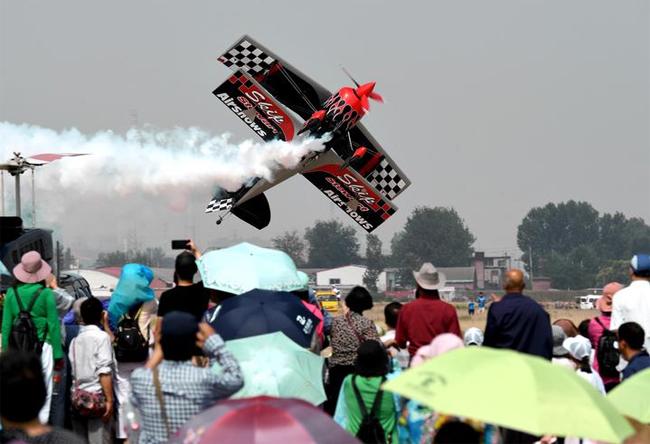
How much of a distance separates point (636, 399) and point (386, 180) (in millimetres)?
23846

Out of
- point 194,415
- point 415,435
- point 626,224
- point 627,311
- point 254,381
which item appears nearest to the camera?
point 194,415

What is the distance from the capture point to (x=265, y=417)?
5.50 m

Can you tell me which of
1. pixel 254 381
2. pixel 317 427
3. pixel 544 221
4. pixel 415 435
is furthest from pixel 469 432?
pixel 544 221

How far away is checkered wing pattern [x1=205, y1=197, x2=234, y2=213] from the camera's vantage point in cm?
2865

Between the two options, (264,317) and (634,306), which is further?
(634,306)

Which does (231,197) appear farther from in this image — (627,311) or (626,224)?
(626,224)

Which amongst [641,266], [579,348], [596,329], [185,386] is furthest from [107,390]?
[641,266]

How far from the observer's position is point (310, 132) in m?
27.4

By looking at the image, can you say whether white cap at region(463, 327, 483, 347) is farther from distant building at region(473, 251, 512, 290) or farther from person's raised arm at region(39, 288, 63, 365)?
distant building at region(473, 251, 512, 290)

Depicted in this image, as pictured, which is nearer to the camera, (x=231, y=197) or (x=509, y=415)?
(x=509, y=415)

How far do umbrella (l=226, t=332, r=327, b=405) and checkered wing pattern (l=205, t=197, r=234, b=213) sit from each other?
20.4 metres

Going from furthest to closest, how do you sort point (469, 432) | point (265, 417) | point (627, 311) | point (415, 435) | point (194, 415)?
1. point (627, 311)
2. point (415, 435)
3. point (194, 415)
4. point (265, 417)
5. point (469, 432)

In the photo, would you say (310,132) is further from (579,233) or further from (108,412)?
(579,233)

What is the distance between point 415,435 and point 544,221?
456 feet
